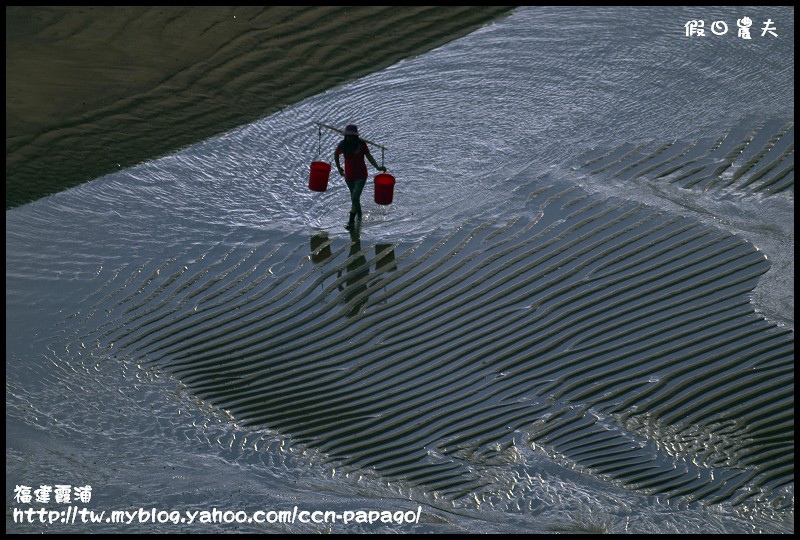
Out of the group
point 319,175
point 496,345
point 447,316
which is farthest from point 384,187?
point 496,345

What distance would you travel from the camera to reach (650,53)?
15.6m

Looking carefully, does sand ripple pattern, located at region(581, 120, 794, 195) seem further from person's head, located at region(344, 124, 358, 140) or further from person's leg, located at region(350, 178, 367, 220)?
person's head, located at region(344, 124, 358, 140)

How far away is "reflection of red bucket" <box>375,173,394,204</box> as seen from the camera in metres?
11.7

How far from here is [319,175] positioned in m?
11.9

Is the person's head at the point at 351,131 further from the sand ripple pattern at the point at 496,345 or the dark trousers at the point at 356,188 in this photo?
the sand ripple pattern at the point at 496,345

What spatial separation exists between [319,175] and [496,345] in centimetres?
312

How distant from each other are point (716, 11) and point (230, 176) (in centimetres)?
855

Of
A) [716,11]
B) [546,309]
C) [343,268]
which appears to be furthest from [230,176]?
[716,11]

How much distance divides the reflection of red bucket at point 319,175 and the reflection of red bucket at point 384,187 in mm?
597

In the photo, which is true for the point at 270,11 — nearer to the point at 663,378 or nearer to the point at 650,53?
the point at 650,53

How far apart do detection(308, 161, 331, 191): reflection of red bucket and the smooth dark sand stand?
266 cm

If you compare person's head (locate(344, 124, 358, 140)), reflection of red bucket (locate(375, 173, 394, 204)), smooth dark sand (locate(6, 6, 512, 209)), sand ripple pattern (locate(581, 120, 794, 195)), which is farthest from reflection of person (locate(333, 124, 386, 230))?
smooth dark sand (locate(6, 6, 512, 209))

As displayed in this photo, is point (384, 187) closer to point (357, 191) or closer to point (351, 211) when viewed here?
point (357, 191)

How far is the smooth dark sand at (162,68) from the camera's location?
13.7 m
